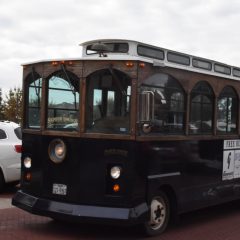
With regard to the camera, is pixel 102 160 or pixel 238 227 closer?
pixel 102 160

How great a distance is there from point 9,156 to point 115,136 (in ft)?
A: 17.1

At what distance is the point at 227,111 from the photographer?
9.71 metres

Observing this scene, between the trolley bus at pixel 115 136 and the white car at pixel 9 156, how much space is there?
3.73 m

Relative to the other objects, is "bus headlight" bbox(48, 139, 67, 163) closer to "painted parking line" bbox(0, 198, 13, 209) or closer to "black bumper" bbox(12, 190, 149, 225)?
"black bumper" bbox(12, 190, 149, 225)

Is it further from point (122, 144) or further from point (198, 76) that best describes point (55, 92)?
point (198, 76)

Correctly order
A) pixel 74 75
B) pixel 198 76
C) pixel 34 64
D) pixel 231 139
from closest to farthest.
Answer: pixel 74 75 < pixel 34 64 < pixel 198 76 < pixel 231 139

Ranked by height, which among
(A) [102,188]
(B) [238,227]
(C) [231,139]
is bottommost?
(B) [238,227]

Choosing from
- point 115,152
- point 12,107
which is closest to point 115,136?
point 115,152

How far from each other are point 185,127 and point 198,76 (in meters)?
0.93

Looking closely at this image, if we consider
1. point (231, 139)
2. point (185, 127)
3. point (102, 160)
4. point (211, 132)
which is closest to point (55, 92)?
point (102, 160)

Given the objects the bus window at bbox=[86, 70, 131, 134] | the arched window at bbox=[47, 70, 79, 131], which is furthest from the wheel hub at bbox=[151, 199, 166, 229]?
the arched window at bbox=[47, 70, 79, 131]

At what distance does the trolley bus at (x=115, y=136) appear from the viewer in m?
7.30

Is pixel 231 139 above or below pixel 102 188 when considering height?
above

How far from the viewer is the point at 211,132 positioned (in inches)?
361
